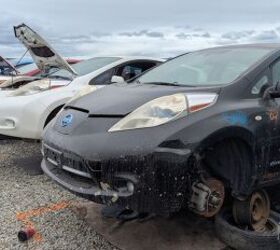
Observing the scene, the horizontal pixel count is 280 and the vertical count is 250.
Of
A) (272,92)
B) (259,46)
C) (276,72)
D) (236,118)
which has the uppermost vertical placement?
(259,46)

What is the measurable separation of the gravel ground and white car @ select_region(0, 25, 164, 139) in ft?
1.90

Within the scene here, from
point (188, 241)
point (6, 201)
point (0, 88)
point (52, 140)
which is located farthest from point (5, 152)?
point (188, 241)

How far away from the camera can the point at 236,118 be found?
3480mm

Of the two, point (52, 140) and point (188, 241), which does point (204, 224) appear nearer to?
point (188, 241)

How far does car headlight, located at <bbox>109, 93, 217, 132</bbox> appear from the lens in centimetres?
334

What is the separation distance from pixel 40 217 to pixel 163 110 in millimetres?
1691

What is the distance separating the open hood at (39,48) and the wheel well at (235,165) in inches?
157

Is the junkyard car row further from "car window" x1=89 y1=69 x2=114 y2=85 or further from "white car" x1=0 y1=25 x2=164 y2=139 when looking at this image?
"car window" x1=89 y1=69 x2=114 y2=85

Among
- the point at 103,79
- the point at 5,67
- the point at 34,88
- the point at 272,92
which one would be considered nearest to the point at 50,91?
the point at 34,88

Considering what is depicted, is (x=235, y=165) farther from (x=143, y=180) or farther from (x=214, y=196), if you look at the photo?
(x=143, y=180)

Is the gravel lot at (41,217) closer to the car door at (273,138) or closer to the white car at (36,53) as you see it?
the car door at (273,138)

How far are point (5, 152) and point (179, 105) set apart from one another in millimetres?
4393

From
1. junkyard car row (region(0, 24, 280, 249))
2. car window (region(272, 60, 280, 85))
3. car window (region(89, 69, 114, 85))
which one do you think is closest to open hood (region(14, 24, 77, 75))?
car window (region(89, 69, 114, 85))

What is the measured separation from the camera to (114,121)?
11.4ft
